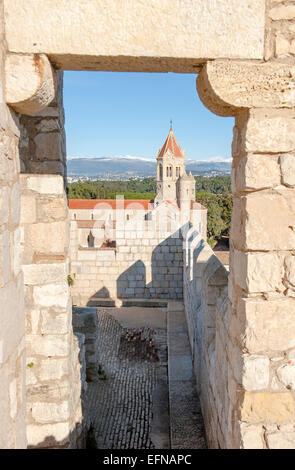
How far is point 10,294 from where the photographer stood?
197cm

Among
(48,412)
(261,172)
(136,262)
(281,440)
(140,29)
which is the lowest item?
(48,412)

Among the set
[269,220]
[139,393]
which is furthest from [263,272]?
[139,393]

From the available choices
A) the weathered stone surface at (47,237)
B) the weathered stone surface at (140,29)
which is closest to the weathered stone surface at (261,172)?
the weathered stone surface at (140,29)

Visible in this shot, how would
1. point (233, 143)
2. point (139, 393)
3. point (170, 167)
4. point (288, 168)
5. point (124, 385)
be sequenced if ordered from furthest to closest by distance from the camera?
point (170, 167) → point (124, 385) → point (139, 393) → point (233, 143) → point (288, 168)

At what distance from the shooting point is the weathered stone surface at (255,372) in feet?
6.75

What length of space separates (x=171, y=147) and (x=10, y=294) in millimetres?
51854

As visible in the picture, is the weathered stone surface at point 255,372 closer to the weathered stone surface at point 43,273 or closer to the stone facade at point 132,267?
the weathered stone surface at point 43,273

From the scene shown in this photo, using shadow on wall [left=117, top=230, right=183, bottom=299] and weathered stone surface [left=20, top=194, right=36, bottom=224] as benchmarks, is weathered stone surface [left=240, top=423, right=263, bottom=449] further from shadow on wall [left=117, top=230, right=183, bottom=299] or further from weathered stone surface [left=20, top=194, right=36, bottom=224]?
shadow on wall [left=117, top=230, right=183, bottom=299]

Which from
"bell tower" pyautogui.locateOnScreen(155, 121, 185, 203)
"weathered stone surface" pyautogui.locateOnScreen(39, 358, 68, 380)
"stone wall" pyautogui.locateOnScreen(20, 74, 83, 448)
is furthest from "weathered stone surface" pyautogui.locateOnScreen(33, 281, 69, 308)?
"bell tower" pyautogui.locateOnScreen(155, 121, 185, 203)

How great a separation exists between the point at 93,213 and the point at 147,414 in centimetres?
4096

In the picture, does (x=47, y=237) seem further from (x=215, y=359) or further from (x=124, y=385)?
(x=124, y=385)

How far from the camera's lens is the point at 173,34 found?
195cm

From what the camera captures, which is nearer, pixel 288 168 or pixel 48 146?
pixel 288 168

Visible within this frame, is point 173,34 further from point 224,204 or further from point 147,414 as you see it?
point 224,204
